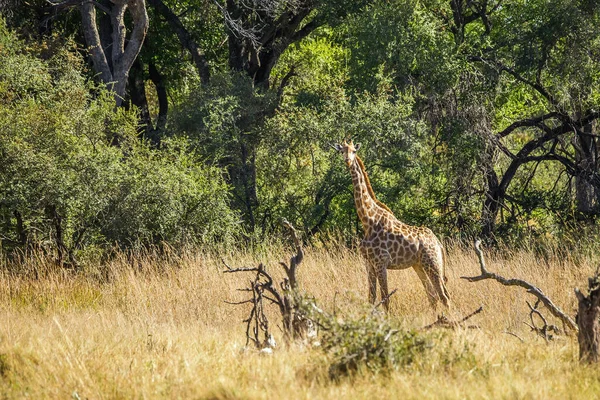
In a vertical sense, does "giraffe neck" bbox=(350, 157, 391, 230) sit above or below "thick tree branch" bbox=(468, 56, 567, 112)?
below

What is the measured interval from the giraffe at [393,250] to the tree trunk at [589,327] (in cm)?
280

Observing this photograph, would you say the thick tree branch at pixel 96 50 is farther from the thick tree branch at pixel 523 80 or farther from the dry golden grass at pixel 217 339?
the thick tree branch at pixel 523 80

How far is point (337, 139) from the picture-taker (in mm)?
15141

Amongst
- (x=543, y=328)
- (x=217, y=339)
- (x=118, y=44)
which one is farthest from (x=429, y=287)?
(x=118, y=44)

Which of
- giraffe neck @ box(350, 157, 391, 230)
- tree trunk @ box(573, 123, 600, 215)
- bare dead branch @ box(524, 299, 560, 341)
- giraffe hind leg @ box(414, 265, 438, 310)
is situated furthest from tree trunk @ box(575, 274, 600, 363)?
tree trunk @ box(573, 123, 600, 215)

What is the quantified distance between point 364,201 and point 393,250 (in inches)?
27.1

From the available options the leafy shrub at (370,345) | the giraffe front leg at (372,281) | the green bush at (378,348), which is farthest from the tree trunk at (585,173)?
the leafy shrub at (370,345)

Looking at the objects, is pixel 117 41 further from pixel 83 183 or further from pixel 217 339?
pixel 217 339

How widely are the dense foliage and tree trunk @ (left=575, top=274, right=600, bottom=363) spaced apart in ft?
24.4

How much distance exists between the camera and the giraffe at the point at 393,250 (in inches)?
375

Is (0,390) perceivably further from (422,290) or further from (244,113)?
(244,113)

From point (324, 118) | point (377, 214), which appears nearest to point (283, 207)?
point (324, 118)

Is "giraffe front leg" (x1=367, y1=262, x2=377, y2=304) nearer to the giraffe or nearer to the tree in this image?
the giraffe

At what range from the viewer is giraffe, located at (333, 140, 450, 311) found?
9516 mm
